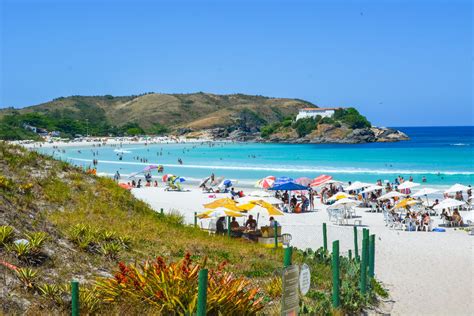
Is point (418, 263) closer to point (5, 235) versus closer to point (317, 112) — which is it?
point (5, 235)

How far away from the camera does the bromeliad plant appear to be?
246 inches

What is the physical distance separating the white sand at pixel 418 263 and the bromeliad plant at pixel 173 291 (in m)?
4.49

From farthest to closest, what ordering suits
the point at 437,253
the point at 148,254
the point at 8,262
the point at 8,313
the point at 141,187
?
the point at 141,187 → the point at 437,253 → the point at 148,254 → the point at 8,262 → the point at 8,313

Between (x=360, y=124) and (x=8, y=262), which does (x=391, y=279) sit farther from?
(x=360, y=124)

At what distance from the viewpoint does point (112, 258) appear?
8969mm

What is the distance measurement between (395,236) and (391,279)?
23.7 ft

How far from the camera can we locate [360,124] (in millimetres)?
139750

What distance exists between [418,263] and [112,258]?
28.5 feet

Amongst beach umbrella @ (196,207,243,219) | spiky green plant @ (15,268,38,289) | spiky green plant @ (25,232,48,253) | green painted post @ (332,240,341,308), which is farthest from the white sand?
spiky green plant @ (15,268,38,289)

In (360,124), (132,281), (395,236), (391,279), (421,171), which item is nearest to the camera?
(132,281)

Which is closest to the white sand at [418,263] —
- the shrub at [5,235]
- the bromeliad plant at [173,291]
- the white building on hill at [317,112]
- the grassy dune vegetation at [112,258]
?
the grassy dune vegetation at [112,258]

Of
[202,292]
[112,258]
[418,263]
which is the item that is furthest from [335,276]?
[418,263]

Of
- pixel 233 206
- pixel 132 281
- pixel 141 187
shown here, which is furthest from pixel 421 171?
pixel 132 281

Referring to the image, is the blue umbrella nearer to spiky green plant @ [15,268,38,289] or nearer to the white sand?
the white sand
